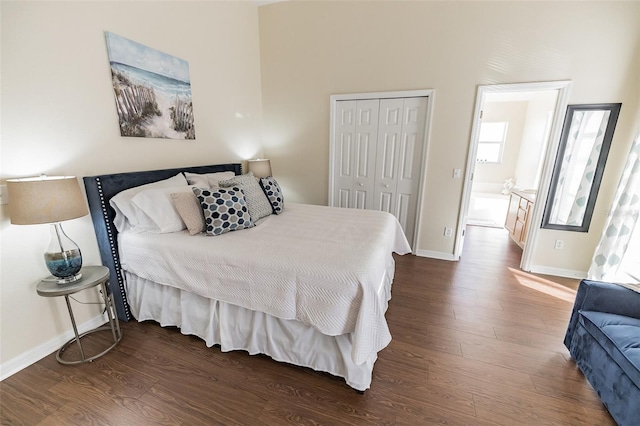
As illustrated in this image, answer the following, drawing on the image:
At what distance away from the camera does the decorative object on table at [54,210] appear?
1.40 meters

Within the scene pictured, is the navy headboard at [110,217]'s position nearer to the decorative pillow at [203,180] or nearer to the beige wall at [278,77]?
the beige wall at [278,77]

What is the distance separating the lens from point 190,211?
2.01 m

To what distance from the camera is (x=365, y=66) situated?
10.6 feet

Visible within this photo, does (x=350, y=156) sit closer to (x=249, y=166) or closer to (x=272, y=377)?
(x=249, y=166)

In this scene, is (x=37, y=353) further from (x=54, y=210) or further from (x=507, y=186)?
(x=507, y=186)

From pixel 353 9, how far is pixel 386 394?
12.5 ft

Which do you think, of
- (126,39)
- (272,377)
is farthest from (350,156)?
(272,377)

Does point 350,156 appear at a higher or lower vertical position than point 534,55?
lower

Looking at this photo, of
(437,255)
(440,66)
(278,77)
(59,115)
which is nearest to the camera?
(59,115)

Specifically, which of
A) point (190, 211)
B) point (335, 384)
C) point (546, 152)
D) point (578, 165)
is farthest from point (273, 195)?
point (578, 165)

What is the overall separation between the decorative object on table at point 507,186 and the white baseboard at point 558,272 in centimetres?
447

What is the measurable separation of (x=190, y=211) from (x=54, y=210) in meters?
0.73

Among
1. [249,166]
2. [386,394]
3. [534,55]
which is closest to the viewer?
[386,394]

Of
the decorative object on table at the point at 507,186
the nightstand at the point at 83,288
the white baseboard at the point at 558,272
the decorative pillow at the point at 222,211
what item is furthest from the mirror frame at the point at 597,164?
the decorative object on table at the point at 507,186
